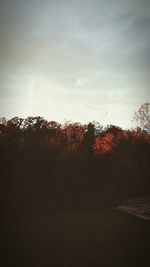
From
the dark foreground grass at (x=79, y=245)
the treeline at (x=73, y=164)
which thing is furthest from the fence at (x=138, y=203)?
the dark foreground grass at (x=79, y=245)

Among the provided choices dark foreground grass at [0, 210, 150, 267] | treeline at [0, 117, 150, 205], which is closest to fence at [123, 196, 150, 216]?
treeline at [0, 117, 150, 205]

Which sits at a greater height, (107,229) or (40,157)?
(40,157)

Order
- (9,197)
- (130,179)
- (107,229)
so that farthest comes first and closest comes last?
(130,179), (9,197), (107,229)

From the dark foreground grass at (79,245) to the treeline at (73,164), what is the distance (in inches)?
650

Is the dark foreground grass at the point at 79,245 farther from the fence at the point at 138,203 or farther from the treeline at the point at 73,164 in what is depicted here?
the treeline at the point at 73,164

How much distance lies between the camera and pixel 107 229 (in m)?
16.3

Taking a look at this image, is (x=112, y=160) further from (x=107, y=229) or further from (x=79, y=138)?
(x=107, y=229)

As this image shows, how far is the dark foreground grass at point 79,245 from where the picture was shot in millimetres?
9805

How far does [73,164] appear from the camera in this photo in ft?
127

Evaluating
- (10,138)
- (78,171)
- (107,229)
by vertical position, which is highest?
(10,138)

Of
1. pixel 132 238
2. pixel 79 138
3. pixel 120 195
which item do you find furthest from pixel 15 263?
pixel 79 138

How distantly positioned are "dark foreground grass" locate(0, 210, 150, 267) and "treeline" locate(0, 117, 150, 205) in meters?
16.5

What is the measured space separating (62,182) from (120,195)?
7472 mm

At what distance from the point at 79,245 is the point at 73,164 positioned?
26.2 meters
